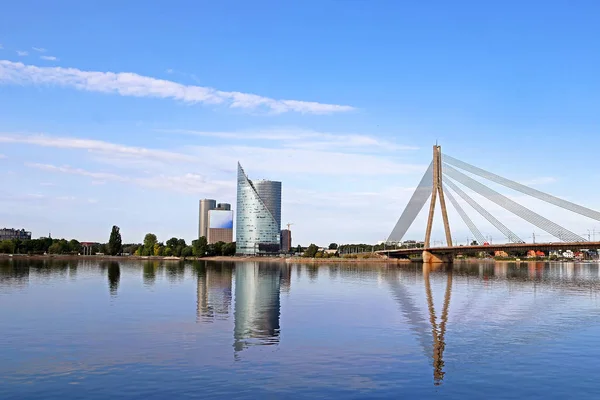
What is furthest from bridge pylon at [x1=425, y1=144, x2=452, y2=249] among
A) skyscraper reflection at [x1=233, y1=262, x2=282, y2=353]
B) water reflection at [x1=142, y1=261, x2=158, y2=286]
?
skyscraper reflection at [x1=233, y1=262, x2=282, y2=353]

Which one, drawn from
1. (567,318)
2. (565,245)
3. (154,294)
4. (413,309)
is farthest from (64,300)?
(565,245)

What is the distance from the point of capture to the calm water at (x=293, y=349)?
1916 centimetres

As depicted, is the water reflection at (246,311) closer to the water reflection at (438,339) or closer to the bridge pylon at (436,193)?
the water reflection at (438,339)

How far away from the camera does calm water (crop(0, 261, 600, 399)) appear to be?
19156 millimetres

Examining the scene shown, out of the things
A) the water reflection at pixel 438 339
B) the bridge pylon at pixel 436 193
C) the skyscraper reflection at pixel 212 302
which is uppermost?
the bridge pylon at pixel 436 193

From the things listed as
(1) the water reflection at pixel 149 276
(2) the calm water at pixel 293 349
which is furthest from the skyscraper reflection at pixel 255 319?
(1) the water reflection at pixel 149 276

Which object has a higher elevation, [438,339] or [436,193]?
[436,193]

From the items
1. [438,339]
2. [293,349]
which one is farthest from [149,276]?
[293,349]

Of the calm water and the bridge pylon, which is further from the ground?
the bridge pylon

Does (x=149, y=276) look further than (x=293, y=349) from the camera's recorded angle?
Yes

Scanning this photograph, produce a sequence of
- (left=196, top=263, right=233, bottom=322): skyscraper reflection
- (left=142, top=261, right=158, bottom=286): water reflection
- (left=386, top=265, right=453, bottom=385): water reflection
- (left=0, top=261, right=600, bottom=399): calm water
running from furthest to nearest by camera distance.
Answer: (left=142, top=261, right=158, bottom=286): water reflection
(left=196, top=263, right=233, bottom=322): skyscraper reflection
(left=386, top=265, right=453, bottom=385): water reflection
(left=0, top=261, right=600, bottom=399): calm water

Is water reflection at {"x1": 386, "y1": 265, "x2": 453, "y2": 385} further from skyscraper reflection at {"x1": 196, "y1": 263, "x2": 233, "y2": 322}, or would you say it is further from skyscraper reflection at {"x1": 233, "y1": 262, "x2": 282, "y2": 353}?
skyscraper reflection at {"x1": 196, "y1": 263, "x2": 233, "y2": 322}

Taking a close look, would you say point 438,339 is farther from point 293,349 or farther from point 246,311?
point 246,311

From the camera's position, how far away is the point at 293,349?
83.3 ft
